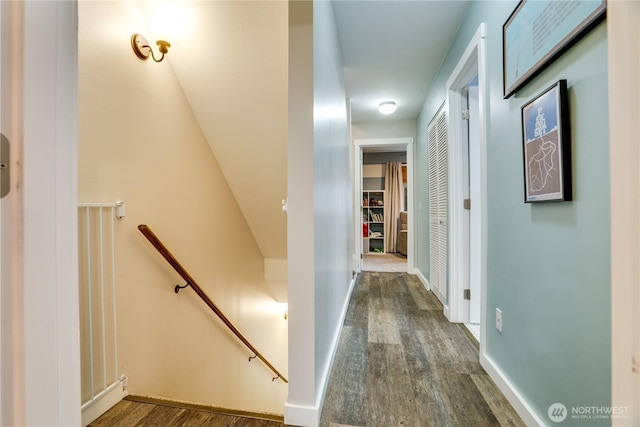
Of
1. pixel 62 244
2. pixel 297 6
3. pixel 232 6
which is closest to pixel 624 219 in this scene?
pixel 62 244

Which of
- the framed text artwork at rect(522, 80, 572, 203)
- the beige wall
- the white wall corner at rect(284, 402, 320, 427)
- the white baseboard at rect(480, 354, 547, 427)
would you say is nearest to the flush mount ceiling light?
the beige wall

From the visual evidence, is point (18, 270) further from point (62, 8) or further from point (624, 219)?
point (624, 219)

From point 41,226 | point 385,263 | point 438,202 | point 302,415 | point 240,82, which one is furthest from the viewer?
point 385,263

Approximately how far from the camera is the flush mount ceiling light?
3850mm

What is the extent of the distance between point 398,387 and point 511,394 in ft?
1.80

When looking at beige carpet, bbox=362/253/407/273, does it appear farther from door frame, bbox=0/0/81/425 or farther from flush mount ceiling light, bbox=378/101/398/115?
door frame, bbox=0/0/81/425

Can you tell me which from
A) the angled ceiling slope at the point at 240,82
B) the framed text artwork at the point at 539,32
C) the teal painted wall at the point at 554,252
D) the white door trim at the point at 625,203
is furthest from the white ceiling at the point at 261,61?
the white door trim at the point at 625,203

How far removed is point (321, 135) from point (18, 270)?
1.35 metres

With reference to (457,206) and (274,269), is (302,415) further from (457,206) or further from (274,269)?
(274,269)

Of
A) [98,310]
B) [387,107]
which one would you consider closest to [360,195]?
[387,107]

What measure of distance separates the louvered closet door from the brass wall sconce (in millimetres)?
2402

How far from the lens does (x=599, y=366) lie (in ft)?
3.03

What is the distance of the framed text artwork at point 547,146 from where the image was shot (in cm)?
105

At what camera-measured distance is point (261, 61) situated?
80.9 inches
